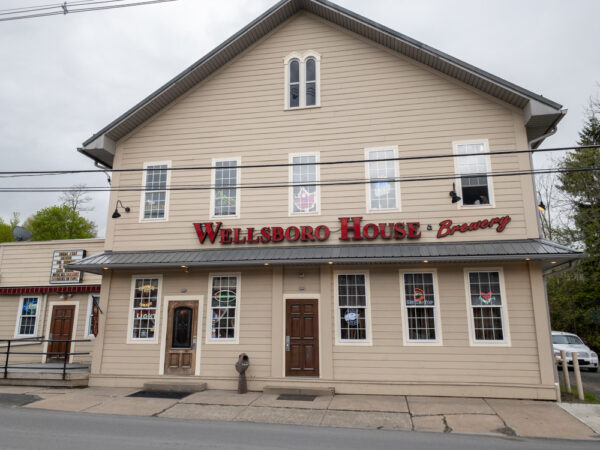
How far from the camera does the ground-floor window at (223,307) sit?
11992 millimetres

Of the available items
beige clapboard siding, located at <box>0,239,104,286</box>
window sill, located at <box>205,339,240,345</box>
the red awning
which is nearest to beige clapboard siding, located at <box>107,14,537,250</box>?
window sill, located at <box>205,339,240,345</box>

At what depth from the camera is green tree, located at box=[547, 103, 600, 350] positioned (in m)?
20.8

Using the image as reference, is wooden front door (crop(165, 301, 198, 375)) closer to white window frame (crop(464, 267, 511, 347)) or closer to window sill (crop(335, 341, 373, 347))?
window sill (crop(335, 341, 373, 347))

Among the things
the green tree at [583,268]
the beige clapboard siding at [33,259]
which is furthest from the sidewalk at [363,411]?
the green tree at [583,268]

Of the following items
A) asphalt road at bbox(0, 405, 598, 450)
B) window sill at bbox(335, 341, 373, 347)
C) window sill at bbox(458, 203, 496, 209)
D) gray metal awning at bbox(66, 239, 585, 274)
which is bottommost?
asphalt road at bbox(0, 405, 598, 450)

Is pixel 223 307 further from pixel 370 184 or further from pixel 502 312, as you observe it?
pixel 502 312

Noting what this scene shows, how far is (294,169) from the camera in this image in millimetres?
12742

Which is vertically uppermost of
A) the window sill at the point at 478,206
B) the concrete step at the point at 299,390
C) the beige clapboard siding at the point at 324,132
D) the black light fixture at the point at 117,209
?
the beige clapboard siding at the point at 324,132

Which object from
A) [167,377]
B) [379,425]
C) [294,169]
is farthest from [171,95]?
[379,425]

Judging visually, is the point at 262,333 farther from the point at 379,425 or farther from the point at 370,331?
the point at 379,425

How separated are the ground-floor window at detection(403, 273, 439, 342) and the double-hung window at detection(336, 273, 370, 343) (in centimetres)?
110

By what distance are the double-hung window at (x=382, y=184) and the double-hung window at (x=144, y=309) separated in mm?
7067

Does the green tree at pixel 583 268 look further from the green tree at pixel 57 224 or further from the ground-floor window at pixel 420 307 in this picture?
the green tree at pixel 57 224

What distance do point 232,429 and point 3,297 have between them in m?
13.0
